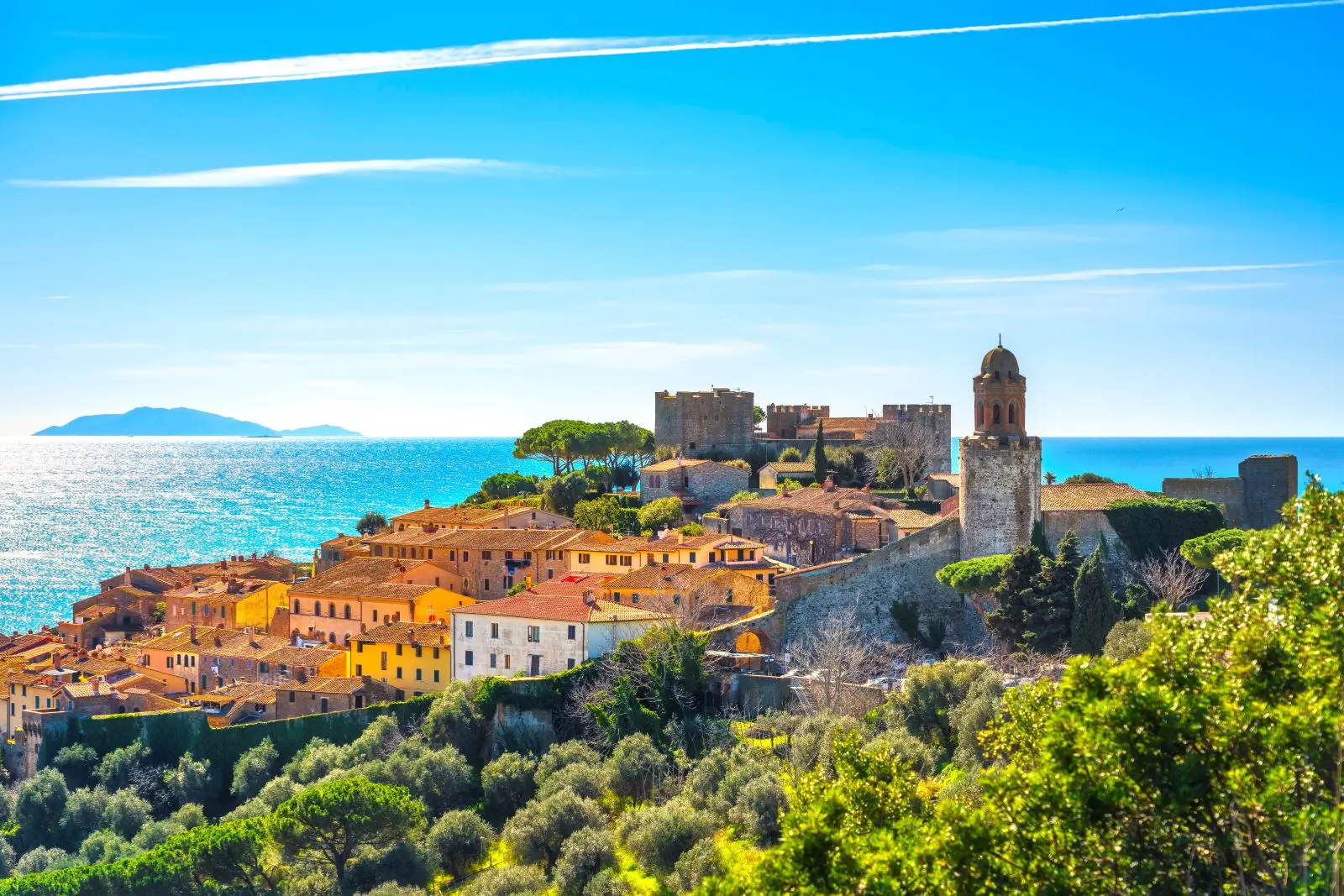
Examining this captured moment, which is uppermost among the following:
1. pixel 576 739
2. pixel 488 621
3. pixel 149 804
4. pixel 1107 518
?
pixel 1107 518

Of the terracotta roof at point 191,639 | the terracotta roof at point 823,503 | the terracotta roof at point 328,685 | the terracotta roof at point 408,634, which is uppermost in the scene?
the terracotta roof at point 823,503

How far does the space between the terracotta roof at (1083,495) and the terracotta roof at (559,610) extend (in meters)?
11.6

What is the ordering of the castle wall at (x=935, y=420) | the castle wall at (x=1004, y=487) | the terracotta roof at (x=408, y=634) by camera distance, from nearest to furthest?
the castle wall at (x=1004, y=487), the terracotta roof at (x=408, y=634), the castle wall at (x=935, y=420)

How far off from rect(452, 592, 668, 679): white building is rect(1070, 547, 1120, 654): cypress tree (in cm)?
1153

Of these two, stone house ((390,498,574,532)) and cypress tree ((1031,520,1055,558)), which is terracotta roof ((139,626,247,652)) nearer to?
stone house ((390,498,574,532))

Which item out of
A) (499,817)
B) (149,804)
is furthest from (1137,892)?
(149,804)

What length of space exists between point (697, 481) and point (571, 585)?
1593cm

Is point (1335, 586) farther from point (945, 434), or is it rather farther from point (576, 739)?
point (945, 434)

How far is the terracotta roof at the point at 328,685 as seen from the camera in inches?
1640

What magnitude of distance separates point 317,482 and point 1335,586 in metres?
190

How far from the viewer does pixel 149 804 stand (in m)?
38.6

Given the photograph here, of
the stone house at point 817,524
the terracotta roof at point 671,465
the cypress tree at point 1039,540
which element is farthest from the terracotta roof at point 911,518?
the terracotta roof at point 671,465

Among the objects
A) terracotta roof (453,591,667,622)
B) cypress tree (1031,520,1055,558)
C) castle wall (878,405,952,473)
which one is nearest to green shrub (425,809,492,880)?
terracotta roof (453,591,667,622)

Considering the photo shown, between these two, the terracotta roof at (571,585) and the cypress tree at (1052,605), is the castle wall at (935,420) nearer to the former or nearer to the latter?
the terracotta roof at (571,585)
